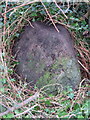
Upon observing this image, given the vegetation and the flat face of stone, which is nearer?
the vegetation

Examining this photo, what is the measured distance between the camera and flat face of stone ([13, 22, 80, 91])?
2.18 m

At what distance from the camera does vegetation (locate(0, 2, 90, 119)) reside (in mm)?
1737

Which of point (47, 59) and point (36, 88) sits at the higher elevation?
point (47, 59)

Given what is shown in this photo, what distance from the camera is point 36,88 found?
2123 mm

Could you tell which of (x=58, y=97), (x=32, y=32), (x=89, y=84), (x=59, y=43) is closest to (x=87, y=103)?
(x=58, y=97)

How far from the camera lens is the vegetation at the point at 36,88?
1737 millimetres

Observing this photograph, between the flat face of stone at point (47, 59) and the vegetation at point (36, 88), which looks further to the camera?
the flat face of stone at point (47, 59)

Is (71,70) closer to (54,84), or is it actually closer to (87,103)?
(54,84)

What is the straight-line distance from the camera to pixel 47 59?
86.7 inches

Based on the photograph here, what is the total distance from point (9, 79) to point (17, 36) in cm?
52

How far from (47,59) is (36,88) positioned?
0.94ft

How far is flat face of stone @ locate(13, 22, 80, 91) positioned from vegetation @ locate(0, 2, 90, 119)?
0.09 metres

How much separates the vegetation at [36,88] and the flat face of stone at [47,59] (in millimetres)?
87

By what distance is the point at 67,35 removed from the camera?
7.68 feet
